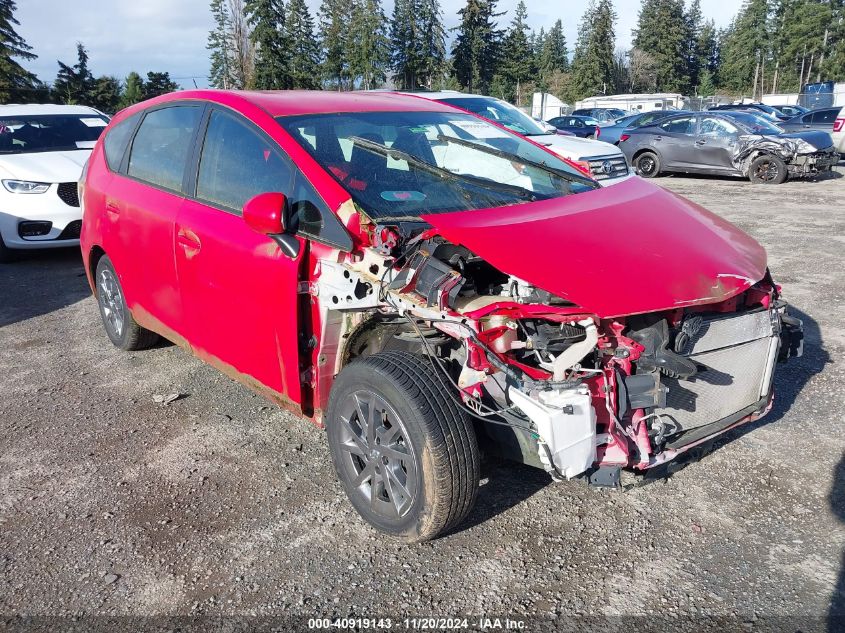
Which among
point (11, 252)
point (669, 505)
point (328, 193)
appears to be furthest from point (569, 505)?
point (11, 252)

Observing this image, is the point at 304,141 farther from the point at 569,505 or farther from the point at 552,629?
the point at 552,629

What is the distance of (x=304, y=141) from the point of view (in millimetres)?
3312

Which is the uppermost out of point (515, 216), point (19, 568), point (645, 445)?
point (515, 216)

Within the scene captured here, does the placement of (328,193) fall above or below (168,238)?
above

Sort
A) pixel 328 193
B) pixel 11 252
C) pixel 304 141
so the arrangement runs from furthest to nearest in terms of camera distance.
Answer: pixel 11 252 → pixel 304 141 → pixel 328 193

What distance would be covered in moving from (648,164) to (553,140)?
760 cm

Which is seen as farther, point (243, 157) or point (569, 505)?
point (243, 157)

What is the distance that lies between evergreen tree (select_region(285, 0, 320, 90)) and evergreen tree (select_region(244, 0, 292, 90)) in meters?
2.33

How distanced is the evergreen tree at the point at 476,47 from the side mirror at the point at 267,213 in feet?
237

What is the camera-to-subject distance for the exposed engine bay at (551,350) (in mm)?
2547

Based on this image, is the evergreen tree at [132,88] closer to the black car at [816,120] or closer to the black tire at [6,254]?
the black car at [816,120]

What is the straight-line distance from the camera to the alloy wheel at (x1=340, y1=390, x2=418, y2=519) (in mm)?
2766

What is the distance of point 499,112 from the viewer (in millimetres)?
10320

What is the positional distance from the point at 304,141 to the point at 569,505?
2085mm
